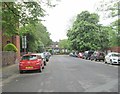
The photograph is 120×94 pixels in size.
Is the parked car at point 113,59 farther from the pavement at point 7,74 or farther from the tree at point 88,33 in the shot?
the tree at point 88,33

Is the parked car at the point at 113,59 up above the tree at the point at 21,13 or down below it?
below

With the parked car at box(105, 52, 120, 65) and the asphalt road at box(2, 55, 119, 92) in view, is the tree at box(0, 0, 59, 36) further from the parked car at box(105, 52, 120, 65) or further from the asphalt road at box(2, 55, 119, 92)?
the parked car at box(105, 52, 120, 65)

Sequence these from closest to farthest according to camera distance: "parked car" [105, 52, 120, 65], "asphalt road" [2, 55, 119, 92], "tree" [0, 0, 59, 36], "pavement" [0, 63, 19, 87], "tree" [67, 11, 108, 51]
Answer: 1. "asphalt road" [2, 55, 119, 92]
2. "pavement" [0, 63, 19, 87]
3. "tree" [0, 0, 59, 36]
4. "parked car" [105, 52, 120, 65]
5. "tree" [67, 11, 108, 51]

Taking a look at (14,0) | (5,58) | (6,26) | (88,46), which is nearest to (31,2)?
(14,0)

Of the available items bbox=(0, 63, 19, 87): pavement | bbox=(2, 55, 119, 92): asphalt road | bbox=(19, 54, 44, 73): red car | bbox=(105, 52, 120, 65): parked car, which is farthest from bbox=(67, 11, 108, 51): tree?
bbox=(2, 55, 119, 92): asphalt road

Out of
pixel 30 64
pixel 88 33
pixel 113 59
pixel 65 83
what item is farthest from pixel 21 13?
pixel 88 33

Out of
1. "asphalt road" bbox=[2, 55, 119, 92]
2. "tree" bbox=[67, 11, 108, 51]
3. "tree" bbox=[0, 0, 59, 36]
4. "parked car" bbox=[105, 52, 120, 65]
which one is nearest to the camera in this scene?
"asphalt road" bbox=[2, 55, 119, 92]

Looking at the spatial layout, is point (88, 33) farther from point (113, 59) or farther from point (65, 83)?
point (65, 83)

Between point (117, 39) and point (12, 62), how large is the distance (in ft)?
73.6

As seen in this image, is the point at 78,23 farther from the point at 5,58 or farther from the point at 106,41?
the point at 5,58

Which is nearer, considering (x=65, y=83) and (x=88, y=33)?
(x=65, y=83)

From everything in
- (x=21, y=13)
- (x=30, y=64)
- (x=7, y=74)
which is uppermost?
(x=21, y=13)

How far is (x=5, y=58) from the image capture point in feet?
108

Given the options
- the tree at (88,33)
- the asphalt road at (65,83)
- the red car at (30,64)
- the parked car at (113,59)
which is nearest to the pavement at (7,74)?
the asphalt road at (65,83)
